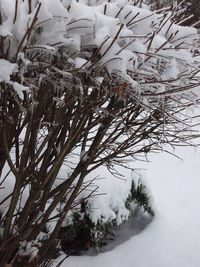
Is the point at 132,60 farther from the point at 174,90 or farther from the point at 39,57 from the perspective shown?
the point at 39,57

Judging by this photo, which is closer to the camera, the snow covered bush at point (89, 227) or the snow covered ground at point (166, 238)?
the snow covered bush at point (89, 227)

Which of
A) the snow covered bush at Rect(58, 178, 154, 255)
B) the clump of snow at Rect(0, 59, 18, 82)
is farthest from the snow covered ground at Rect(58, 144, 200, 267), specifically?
the clump of snow at Rect(0, 59, 18, 82)

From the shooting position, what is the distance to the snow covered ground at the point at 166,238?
13.1ft

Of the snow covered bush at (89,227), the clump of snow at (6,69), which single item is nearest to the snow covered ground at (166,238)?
the snow covered bush at (89,227)

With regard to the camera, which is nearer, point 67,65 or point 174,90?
point 67,65

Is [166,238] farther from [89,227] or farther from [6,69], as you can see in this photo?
[6,69]

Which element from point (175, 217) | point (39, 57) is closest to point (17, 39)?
point (39, 57)

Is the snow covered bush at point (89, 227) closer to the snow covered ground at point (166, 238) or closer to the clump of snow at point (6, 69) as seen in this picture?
the snow covered ground at point (166, 238)

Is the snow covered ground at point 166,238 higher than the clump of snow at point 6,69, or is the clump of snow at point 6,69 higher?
the clump of snow at point 6,69

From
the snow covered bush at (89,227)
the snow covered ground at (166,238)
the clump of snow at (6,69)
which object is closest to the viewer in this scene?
the clump of snow at (6,69)

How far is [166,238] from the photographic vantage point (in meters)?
4.52

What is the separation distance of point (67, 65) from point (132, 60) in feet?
1.13

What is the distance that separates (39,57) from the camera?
5.30 ft

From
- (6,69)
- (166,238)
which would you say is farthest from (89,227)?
(6,69)
